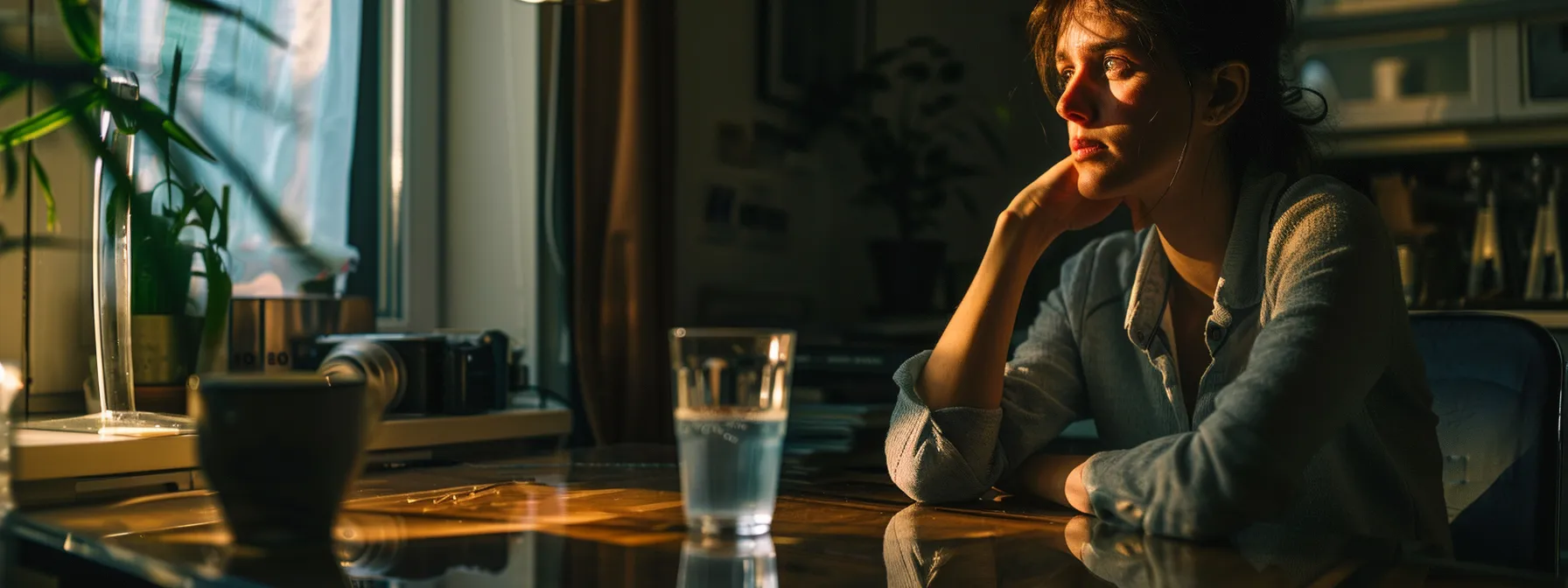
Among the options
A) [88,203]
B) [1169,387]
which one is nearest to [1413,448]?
[1169,387]

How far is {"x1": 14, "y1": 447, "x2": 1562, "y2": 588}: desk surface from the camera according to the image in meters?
0.65

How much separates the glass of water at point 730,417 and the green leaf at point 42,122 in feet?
3.76

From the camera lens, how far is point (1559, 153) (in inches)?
87.9

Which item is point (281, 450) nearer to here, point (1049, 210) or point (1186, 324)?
point (1049, 210)

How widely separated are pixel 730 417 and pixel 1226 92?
764 mm

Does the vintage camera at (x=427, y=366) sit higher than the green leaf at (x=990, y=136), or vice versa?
the green leaf at (x=990, y=136)

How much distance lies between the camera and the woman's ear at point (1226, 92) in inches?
48.8

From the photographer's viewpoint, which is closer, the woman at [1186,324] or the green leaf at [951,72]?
the woman at [1186,324]

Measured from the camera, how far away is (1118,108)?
46.7 inches

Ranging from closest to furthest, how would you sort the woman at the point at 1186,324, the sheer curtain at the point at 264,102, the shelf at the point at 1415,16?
the woman at the point at 1186,324, the sheer curtain at the point at 264,102, the shelf at the point at 1415,16

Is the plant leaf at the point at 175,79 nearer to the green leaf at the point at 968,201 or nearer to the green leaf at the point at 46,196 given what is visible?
the green leaf at the point at 46,196

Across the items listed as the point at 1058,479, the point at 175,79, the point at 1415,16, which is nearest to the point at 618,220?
the point at 175,79

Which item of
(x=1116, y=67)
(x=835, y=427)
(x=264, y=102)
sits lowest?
(x=835, y=427)

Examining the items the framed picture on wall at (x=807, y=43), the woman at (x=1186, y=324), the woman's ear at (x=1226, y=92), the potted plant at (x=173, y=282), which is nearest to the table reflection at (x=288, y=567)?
the woman at (x=1186, y=324)
